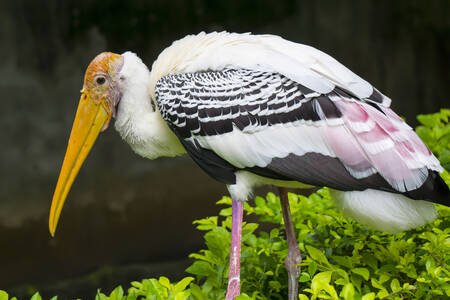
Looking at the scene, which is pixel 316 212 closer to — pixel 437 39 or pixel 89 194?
pixel 89 194

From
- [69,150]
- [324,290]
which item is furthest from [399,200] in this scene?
[69,150]

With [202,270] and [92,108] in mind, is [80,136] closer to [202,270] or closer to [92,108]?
[92,108]

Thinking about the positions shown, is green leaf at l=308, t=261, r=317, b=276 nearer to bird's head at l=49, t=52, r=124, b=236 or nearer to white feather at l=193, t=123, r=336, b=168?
white feather at l=193, t=123, r=336, b=168

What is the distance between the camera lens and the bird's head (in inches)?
101

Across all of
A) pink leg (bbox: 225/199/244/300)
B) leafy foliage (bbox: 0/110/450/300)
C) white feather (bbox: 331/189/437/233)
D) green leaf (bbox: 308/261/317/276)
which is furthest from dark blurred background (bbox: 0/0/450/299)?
white feather (bbox: 331/189/437/233)

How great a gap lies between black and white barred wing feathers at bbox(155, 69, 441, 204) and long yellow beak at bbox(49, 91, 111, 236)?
0.39m

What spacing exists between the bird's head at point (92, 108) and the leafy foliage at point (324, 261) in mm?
521

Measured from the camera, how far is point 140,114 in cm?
255

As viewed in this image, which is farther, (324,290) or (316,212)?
(316,212)

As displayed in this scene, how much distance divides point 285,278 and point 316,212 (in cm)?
36

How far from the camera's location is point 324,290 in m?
2.20

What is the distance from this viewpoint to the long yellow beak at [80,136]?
262 centimetres

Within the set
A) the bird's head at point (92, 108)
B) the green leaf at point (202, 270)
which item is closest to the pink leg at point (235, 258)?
the green leaf at point (202, 270)

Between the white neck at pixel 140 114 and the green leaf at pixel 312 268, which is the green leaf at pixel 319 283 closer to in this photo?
the green leaf at pixel 312 268
